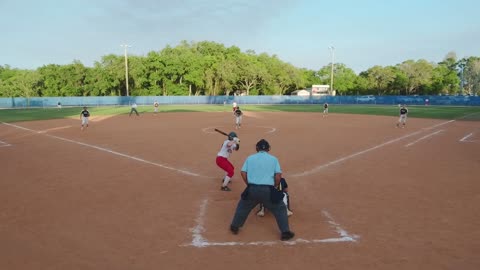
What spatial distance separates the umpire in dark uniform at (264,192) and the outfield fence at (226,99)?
73.9m

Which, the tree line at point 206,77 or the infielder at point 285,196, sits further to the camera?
the tree line at point 206,77

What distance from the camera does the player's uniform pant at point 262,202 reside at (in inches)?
263

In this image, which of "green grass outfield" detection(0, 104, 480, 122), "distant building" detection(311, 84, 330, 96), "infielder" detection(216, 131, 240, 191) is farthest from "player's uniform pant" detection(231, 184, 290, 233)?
"distant building" detection(311, 84, 330, 96)

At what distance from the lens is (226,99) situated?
8650 cm

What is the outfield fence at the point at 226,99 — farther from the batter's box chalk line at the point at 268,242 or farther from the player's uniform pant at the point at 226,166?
the batter's box chalk line at the point at 268,242

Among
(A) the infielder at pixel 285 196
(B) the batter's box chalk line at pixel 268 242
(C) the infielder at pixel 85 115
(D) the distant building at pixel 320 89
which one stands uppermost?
(D) the distant building at pixel 320 89

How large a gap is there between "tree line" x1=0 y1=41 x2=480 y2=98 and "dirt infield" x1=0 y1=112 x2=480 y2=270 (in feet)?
237

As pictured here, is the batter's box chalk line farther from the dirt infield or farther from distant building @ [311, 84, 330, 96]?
distant building @ [311, 84, 330, 96]

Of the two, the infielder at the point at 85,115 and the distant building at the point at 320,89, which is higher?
the distant building at the point at 320,89

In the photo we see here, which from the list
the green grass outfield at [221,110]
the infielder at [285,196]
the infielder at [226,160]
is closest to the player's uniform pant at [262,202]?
the infielder at [285,196]

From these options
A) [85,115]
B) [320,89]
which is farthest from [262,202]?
[320,89]

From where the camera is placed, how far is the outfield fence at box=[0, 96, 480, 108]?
2876 inches

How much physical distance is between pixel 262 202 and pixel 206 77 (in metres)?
85.5

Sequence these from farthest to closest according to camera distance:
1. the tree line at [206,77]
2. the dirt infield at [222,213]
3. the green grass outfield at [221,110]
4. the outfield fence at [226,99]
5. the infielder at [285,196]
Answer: the tree line at [206,77] < the outfield fence at [226,99] < the green grass outfield at [221,110] < the infielder at [285,196] < the dirt infield at [222,213]
